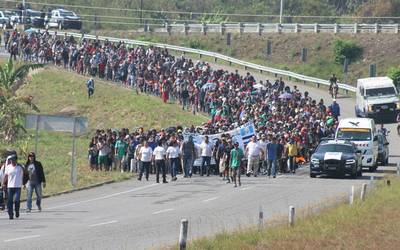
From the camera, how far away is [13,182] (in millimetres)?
28297

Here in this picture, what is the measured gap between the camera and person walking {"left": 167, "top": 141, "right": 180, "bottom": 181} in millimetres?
39500

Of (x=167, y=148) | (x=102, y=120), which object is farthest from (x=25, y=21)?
(x=167, y=148)

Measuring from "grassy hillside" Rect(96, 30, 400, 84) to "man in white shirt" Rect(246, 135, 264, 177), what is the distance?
1546 inches

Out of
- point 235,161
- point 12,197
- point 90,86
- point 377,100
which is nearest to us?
point 12,197

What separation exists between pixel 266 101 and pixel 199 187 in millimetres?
14596

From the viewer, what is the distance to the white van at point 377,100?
2351 inches

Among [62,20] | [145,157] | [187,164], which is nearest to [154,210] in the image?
[145,157]

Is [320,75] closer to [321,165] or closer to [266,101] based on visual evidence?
[266,101]

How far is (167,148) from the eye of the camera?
132 feet

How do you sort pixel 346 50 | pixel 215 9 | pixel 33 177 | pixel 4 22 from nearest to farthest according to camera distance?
pixel 33 177, pixel 346 50, pixel 4 22, pixel 215 9

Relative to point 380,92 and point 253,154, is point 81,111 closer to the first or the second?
point 380,92

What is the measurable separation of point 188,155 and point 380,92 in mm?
22679

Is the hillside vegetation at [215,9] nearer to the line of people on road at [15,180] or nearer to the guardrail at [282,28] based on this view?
the guardrail at [282,28]

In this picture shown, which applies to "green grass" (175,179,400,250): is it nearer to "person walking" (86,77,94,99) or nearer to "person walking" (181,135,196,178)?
"person walking" (181,135,196,178)
